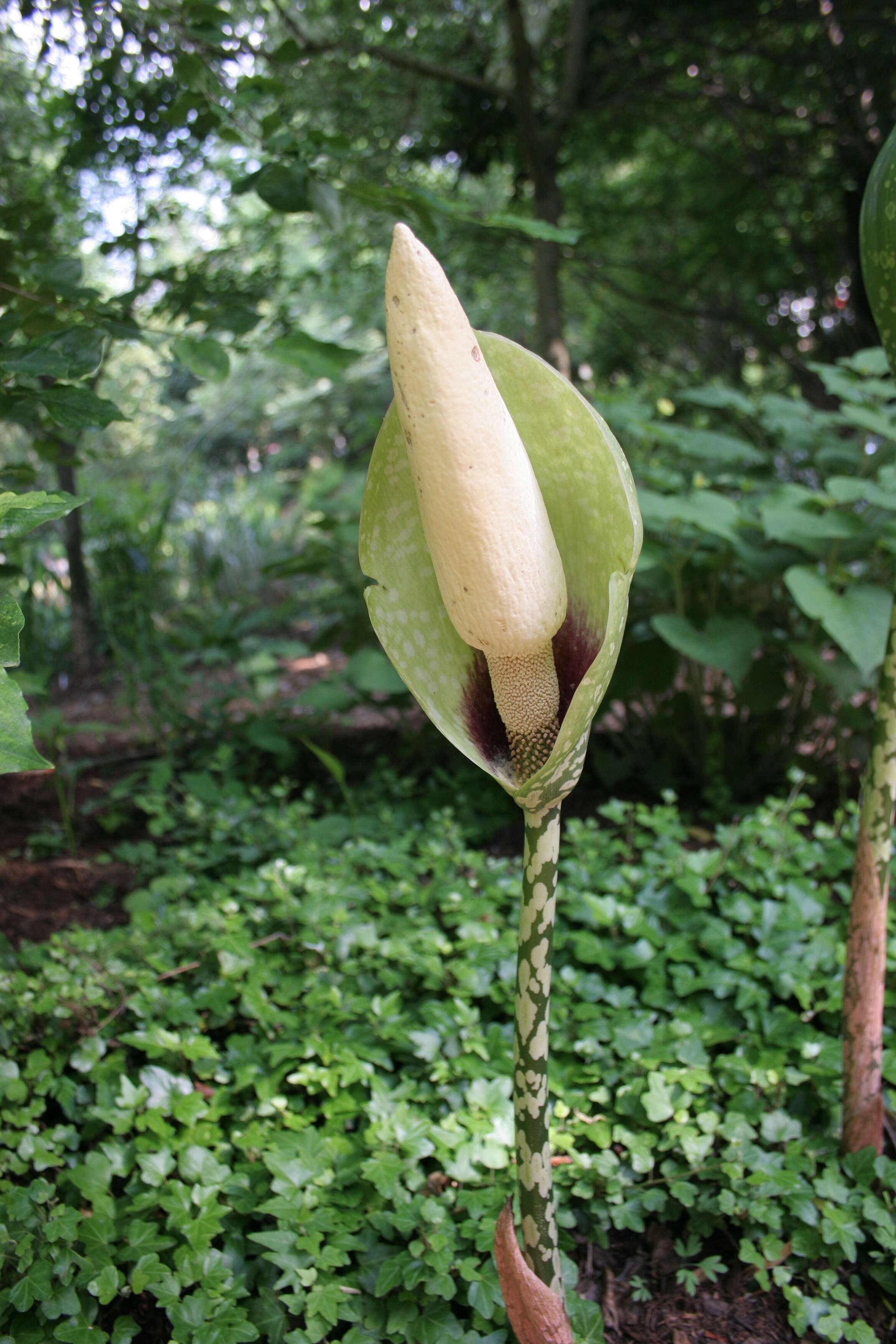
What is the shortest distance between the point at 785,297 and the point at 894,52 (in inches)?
50.6

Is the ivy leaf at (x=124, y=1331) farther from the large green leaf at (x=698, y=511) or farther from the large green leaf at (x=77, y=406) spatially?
the large green leaf at (x=698, y=511)

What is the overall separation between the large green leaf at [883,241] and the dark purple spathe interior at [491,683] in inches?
15.1

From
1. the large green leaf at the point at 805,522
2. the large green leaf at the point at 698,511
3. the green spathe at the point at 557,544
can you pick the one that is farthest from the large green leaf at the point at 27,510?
the large green leaf at the point at 805,522

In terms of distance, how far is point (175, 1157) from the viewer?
105 cm

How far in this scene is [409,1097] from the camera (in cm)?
114

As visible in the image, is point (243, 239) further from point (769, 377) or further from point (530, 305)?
point (769, 377)

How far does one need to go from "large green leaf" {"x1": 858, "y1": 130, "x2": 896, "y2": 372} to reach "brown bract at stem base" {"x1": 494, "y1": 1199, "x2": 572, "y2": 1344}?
81cm

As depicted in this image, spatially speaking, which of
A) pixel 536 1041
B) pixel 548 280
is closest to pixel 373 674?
pixel 536 1041

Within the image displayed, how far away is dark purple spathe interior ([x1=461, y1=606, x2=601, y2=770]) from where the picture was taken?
25.1 inches

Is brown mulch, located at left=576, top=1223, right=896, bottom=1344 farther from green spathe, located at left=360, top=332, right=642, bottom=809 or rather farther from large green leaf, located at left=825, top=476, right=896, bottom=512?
large green leaf, located at left=825, top=476, right=896, bottom=512

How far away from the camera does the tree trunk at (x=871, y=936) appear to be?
0.86 metres

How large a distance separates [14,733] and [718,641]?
1.52 meters

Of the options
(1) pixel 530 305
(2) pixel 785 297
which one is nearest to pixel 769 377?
(2) pixel 785 297

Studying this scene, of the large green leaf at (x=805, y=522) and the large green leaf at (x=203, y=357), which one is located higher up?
the large green leaf at (x=203, y=357)
